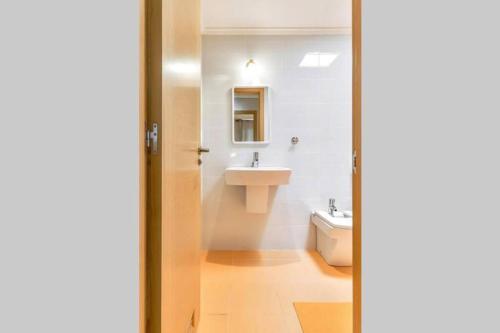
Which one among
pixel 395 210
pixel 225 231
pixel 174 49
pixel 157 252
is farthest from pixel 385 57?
pixel 225 231

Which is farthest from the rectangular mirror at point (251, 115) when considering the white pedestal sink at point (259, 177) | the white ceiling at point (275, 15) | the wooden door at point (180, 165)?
the wooden door at point (180, 165)

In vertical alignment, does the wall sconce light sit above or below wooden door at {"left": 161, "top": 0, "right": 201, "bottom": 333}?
above

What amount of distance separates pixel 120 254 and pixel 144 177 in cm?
22

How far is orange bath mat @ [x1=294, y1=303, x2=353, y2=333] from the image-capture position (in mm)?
1521

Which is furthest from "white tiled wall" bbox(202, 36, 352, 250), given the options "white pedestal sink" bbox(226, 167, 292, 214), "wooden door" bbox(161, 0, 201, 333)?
"wooden door" bbox(161, 0, 201, 333)

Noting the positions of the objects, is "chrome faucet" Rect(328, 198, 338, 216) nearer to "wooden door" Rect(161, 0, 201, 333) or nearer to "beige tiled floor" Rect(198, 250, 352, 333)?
"beige tiled floor" Rect(198, 250, 352, 333)

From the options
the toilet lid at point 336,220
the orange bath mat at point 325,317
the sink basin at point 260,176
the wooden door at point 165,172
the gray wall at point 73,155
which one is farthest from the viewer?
the sink basin at point 260,176

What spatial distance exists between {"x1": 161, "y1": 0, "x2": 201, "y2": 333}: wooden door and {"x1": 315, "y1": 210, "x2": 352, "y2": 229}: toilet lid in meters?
1.33

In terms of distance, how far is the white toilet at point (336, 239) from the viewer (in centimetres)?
234

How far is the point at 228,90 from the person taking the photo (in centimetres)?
287

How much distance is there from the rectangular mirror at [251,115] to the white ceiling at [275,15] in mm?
598

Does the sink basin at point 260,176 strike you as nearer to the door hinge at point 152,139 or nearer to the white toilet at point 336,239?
the white toilet at point 336,239

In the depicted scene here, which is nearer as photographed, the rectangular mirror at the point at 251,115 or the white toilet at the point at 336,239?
the white toilet at the point at 336,239

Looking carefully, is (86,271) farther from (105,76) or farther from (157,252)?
(105,76)
